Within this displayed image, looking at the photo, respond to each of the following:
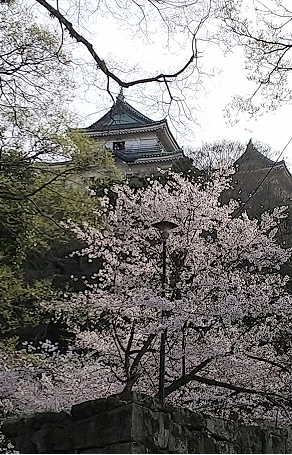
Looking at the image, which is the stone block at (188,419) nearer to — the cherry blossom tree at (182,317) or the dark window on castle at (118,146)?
the cherry blossom tree at (182,317)

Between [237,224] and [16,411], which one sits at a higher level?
[237,224]

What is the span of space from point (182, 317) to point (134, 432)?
83.7 inches

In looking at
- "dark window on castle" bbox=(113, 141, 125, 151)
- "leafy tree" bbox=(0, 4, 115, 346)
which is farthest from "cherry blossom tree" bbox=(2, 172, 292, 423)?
"dark window on castle" bbox=(113, 141, 125, 151)

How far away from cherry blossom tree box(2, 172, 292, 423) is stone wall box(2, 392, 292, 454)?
1233 mm

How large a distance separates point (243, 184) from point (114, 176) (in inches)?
121

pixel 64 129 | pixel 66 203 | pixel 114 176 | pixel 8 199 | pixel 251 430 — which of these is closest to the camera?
pixel 251 430

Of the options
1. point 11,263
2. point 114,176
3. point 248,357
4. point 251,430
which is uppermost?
point 114,176

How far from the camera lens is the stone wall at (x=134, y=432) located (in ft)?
11.3

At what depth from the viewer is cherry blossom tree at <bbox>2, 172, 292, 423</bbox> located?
18.9ft

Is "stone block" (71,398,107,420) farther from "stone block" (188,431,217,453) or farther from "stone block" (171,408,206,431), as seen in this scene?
"stone block" (188,431,217,453)

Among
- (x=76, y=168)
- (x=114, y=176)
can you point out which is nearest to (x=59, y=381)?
(x=76, y=168)

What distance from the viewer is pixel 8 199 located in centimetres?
631

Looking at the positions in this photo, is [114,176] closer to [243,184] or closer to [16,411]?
[243,184]

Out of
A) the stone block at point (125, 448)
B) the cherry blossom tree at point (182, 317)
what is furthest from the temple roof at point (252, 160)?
the stone block at point (125, 448)
